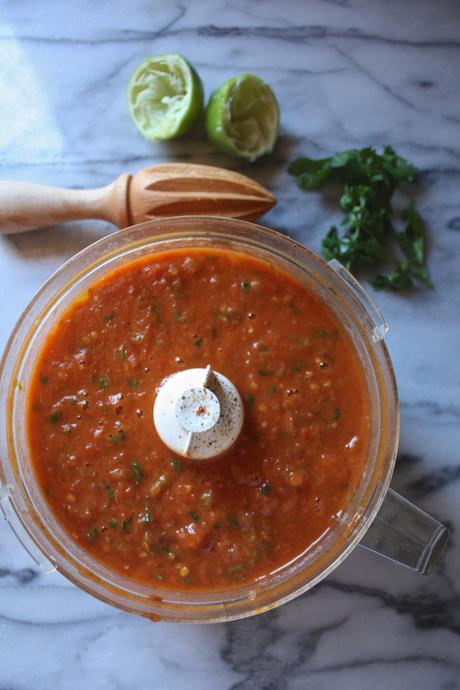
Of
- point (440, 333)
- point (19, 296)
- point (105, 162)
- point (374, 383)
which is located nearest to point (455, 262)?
point (440, 333)

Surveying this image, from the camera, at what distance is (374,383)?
221cm

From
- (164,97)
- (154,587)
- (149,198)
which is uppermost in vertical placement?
(164,97)

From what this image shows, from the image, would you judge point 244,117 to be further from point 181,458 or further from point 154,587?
point 154,587

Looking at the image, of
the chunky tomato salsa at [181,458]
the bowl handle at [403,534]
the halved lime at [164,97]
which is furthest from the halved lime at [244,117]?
the bowl handle at [403,534]

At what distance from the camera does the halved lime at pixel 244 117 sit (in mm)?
2389

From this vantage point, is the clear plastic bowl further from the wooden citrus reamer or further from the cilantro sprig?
the cilantro sprig

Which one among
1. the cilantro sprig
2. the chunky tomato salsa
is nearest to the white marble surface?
the cilantro sprig

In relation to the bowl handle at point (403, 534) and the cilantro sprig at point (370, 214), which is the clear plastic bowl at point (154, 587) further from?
the cilantro sprig at point (370, 214)

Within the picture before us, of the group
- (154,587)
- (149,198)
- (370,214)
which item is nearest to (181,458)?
(154,587)

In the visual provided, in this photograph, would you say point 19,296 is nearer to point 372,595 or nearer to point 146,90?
point 146,90

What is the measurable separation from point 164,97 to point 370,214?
67 centimetres

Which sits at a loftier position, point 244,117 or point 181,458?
point 244,117

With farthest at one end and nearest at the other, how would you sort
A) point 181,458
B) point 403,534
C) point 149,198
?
point 149,198, point 403,534, point 181,458

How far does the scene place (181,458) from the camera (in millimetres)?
2119
